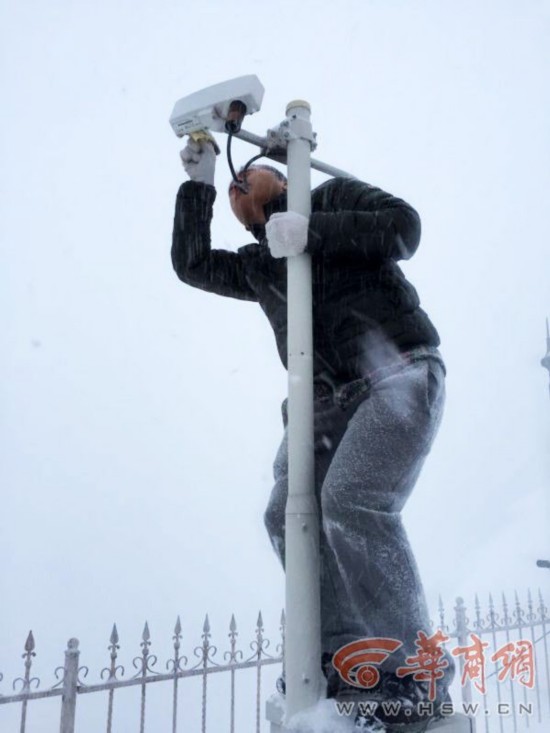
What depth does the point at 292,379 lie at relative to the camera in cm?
179

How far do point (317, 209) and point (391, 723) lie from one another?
1.62 m

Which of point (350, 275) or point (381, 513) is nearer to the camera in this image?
point (381, 513)

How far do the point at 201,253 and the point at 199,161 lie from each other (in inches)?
13.7

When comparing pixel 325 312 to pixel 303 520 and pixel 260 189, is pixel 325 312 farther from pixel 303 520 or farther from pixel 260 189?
pixel 303 520

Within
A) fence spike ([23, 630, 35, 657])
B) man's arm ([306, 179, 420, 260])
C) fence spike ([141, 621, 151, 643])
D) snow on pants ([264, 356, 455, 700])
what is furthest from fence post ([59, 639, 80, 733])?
man's arm ([306, 179, 420, 260])

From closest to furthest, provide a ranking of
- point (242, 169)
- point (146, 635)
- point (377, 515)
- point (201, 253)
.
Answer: point (377, 515) < point (242, 169) < point (201, 253) < point (146, 635)

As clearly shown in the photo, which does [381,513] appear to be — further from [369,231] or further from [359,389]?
[369,231]

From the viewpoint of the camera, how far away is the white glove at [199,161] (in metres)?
2.20

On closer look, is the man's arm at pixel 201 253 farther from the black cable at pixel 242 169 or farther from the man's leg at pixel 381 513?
the man's leg at pixel 381 513

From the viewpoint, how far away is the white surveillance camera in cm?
194

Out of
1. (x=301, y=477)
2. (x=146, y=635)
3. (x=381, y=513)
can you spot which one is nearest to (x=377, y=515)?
(x=381, y=513)

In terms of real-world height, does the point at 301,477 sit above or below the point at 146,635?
above

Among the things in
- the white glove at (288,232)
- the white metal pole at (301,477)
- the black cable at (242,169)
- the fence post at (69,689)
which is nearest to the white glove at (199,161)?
the black cable at (242,169)

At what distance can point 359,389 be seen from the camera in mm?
1897
